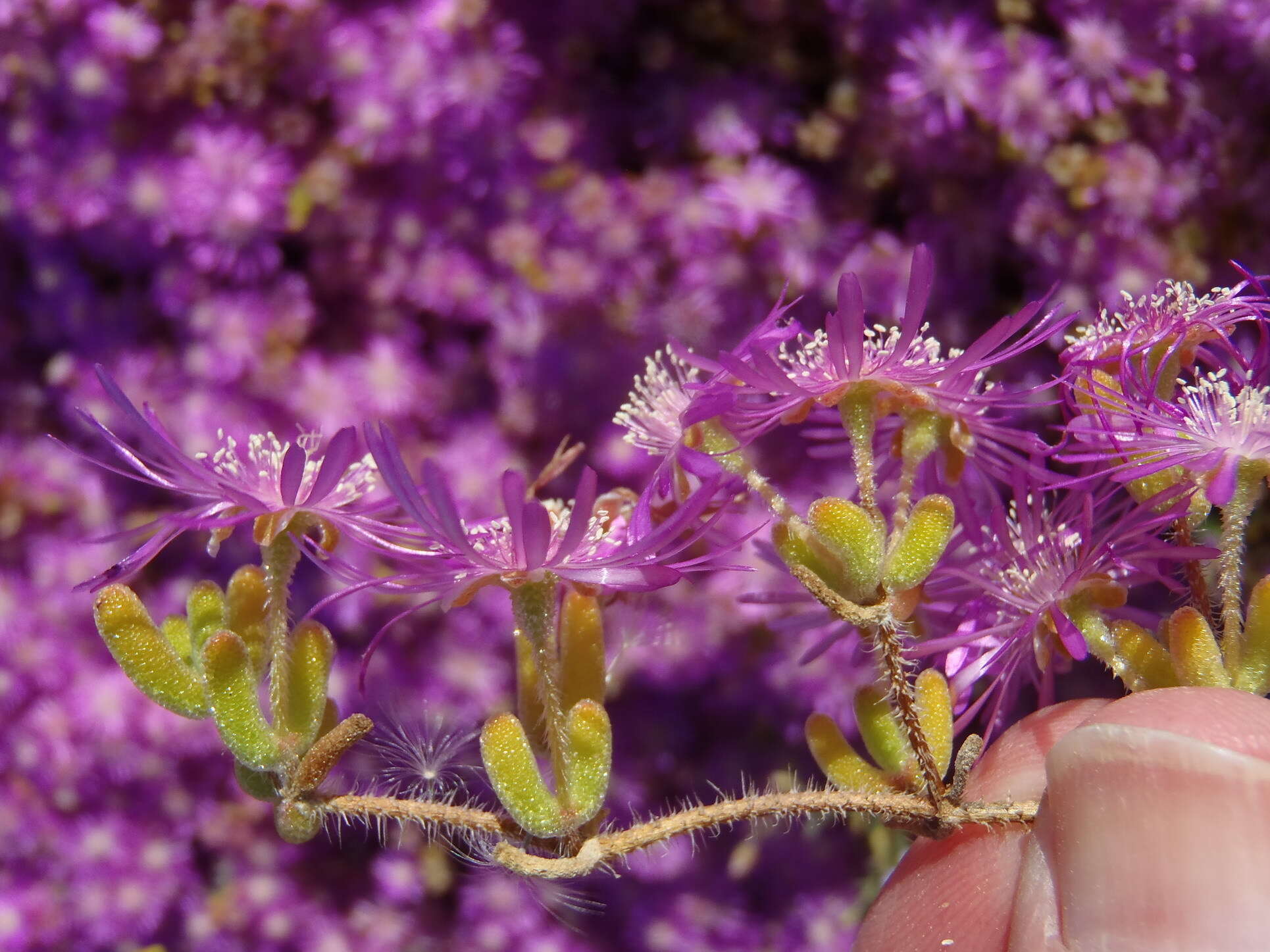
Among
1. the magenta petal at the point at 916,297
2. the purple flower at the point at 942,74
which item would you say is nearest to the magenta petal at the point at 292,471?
the magenta petal at the point at 916,297

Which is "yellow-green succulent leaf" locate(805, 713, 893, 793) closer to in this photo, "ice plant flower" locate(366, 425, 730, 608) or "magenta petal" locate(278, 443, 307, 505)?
"ice plant flower" locate(366, 425, 730, 608)

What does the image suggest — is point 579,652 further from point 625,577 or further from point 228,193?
point 228,193

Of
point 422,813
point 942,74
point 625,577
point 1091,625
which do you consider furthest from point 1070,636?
point 942,74

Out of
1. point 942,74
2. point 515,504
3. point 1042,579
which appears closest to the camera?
point 515,504

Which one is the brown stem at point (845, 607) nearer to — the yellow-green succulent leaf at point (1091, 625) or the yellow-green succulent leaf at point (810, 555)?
the yellow-green succulent leaf at point (810, 555)

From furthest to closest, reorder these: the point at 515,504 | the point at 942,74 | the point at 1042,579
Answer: the point at 942,74 < the point at 1042,579 < the point at 515,504

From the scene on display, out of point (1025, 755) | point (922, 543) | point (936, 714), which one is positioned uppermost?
point (922, 543)

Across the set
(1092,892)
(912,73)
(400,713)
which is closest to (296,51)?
(912,73)
